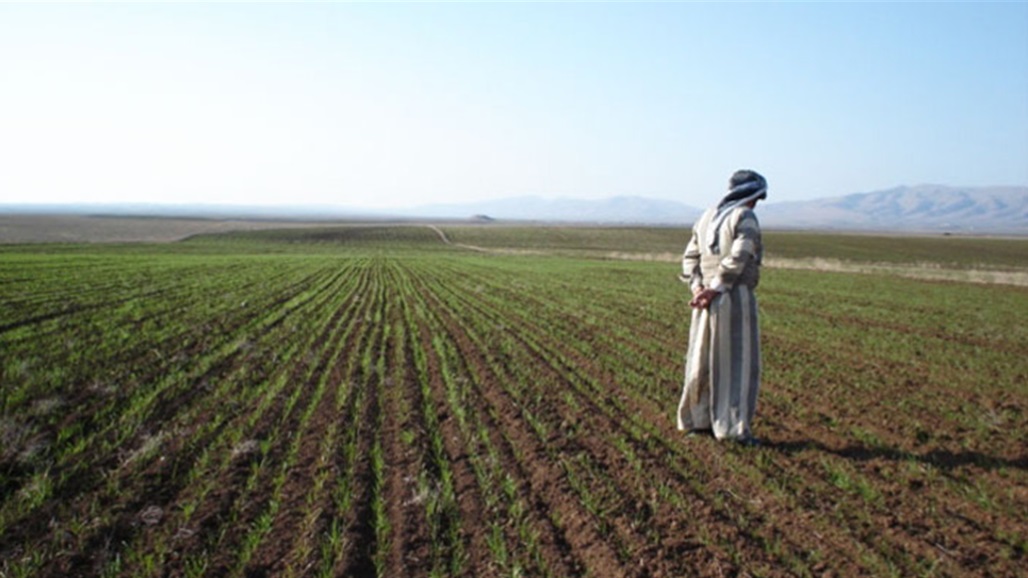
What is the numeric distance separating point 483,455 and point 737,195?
3.21m

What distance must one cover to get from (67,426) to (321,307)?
9362 mm

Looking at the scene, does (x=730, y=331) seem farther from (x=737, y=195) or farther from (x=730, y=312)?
(x=737, y=195)

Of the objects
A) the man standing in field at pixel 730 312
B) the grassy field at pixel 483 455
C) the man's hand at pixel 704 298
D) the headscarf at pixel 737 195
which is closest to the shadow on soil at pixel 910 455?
the grassy field at pixel 483 455

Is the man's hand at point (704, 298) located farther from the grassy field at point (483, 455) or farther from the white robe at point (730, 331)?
the grassy field at point (483, 455)

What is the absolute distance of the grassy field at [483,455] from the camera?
3740 mm

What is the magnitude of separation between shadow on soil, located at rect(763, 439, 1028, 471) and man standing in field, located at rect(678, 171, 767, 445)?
0.38m

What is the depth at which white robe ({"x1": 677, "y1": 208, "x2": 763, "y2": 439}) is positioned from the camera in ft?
17.3

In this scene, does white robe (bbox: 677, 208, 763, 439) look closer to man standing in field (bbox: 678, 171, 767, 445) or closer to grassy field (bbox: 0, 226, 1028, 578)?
man standing in field (bbox: 678, 171, 767, 445)

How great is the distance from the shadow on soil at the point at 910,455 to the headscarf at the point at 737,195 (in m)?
A: 1.95

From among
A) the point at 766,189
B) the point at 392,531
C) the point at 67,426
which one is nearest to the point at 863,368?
the point at 766,189

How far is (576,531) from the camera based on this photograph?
4.00 metres

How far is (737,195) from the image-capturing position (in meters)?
5.38

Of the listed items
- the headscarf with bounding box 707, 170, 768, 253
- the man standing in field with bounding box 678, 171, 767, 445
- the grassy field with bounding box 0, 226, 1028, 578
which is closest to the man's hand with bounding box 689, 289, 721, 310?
the man standing in field with bounding box 678, 171, 767, 445

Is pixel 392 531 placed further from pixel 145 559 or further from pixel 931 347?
pixel 931 347
